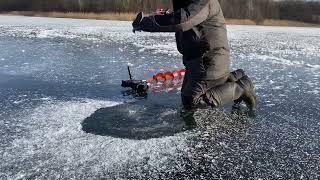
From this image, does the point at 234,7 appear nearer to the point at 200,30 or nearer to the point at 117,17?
the point at 117,17

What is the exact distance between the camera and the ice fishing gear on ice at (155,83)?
5.04 m

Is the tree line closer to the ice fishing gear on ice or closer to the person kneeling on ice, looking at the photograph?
the ice fishing gear on ice

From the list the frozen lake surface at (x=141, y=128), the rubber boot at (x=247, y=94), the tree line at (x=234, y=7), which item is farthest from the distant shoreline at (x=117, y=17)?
the rubber boot at (x=247, y=94)

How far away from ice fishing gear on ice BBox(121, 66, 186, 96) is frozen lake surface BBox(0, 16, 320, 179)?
7.5 inches

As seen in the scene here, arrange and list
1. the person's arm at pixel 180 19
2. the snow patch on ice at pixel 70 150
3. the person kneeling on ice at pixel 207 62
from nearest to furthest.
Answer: the snow patch on ice at pixel 70 150 → the person's arm at pixel 180 19 → the person kneeling on ice at pixel 207 62

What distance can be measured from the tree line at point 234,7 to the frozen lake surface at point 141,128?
329 inches

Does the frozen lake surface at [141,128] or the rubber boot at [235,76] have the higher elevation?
the rubber boot at [235,76]

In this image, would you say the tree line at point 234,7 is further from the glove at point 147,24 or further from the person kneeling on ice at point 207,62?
the glove at point 147,24

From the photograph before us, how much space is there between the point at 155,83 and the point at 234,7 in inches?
436

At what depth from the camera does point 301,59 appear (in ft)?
25.9

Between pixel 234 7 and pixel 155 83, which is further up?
pixel 234 7

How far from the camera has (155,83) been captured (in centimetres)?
563

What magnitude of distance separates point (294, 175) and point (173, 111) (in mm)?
1692

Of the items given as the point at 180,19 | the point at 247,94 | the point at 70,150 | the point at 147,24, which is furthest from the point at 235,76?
the point at 70,150
